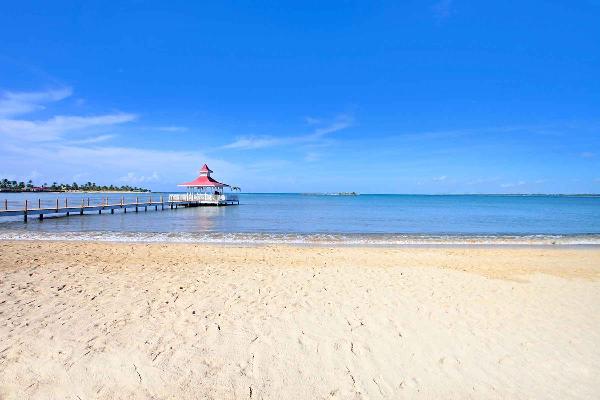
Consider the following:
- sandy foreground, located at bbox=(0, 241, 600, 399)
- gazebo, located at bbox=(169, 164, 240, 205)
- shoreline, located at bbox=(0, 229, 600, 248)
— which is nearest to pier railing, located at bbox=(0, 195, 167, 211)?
gazebo, located at bbox=(169, 164, 240, 205)

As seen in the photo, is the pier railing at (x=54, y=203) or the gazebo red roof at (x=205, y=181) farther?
the gazebo red roof at (x=205, y=181)

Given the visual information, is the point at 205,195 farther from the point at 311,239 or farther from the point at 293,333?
the point at 293,333

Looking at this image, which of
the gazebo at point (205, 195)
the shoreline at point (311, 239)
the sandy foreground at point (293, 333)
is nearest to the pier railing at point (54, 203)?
the gazebo at point (205, 195)

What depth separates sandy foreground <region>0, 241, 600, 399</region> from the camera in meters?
3.73

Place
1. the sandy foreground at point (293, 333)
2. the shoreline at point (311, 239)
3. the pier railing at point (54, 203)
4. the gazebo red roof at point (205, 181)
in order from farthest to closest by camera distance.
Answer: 1. the gazebo red roof at point (205, 181)
2. the pier railing at point (54, 203)
3. the shoreline at point (311, 239)
4. the sandy foreground at point (293, 333)

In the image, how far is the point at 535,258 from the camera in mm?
11922

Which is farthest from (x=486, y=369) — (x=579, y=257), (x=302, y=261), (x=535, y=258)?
(x=579, y=257)

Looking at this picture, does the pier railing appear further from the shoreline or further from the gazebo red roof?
the shoreline

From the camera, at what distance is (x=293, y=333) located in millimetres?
4906

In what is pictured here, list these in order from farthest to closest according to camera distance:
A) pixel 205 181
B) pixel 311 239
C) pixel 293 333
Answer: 1. pixel 205 181
2. pixel 311 239
3. pixel 293 333

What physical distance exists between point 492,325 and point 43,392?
5.83 meters

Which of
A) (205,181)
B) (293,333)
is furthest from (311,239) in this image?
(205,181)

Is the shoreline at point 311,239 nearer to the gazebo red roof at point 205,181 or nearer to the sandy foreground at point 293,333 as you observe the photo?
the sandy foreground at point 293,333

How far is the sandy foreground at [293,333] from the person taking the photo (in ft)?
12.2
